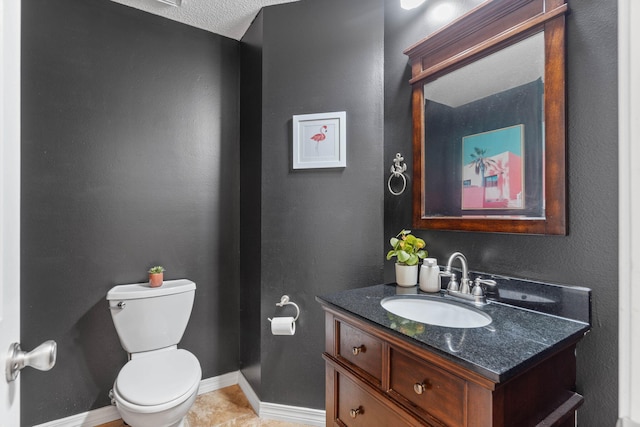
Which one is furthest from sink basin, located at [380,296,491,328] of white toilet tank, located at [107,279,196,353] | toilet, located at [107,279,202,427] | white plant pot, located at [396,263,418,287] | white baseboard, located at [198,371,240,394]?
white baseboard, located at [198,371,240,394]

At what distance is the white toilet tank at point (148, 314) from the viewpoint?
5.33 feet

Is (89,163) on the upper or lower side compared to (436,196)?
upper

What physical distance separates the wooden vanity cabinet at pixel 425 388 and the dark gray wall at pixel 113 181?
50.5 inches

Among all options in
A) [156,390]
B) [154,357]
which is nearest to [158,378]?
[156,390]

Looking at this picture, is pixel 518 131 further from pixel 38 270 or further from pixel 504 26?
pixel 38 270

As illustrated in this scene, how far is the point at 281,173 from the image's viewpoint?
1771mm

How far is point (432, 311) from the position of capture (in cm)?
122

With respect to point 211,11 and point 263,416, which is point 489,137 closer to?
point 211,11

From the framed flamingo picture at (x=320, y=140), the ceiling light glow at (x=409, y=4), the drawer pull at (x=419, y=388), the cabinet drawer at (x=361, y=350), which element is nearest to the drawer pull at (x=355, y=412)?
the cabinet drawer at (x=361, y=350)

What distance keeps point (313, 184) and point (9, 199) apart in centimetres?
129

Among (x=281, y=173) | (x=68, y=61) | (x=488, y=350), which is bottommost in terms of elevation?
(x=488, y=350)

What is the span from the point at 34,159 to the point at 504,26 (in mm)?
2388
